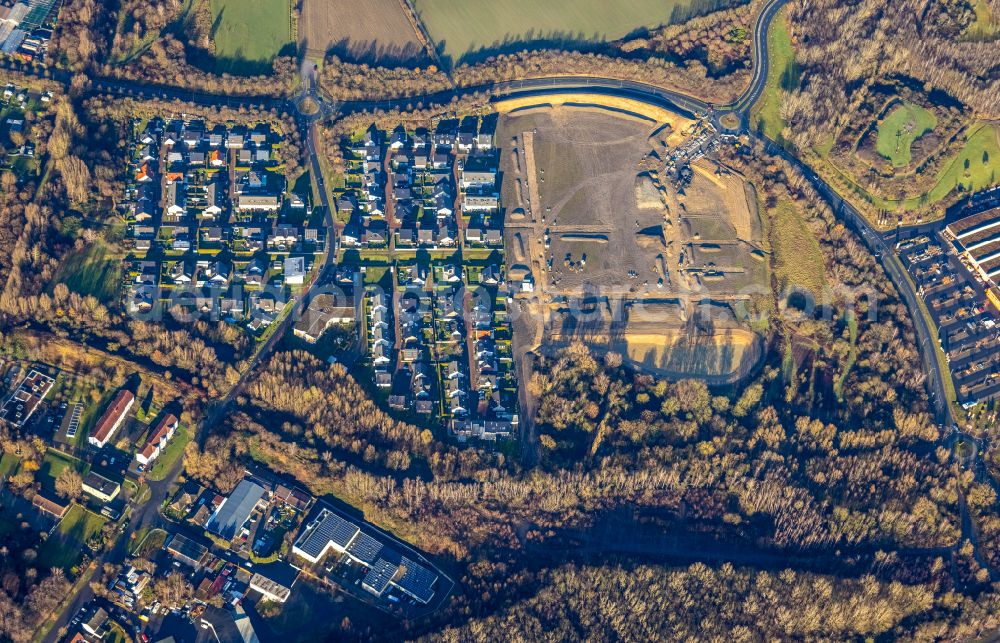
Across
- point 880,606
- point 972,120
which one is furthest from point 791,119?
point 880,606

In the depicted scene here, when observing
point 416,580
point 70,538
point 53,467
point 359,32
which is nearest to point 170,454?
point 53,467

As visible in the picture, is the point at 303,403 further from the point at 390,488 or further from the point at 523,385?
the point at 523,385

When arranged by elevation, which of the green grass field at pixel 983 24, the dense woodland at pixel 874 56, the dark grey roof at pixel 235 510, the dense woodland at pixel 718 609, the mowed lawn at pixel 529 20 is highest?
the green grass field at pixel 983 24

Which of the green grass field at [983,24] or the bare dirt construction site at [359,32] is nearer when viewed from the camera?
the bare dirt construction site at [359,32]

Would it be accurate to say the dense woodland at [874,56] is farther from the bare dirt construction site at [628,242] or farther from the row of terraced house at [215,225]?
the row of terraced house at [215,225]

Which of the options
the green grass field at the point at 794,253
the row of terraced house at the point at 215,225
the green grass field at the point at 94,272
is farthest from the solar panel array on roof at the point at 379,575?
the green grass field at the point at 794,253

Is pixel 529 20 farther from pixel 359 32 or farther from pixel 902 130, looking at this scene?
pixel 902 130

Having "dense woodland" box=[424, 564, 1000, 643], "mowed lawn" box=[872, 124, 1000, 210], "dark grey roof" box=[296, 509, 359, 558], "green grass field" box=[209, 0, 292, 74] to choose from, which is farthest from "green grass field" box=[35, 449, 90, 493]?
"mowed lawn" box=[872, 124, 1000, 210]
